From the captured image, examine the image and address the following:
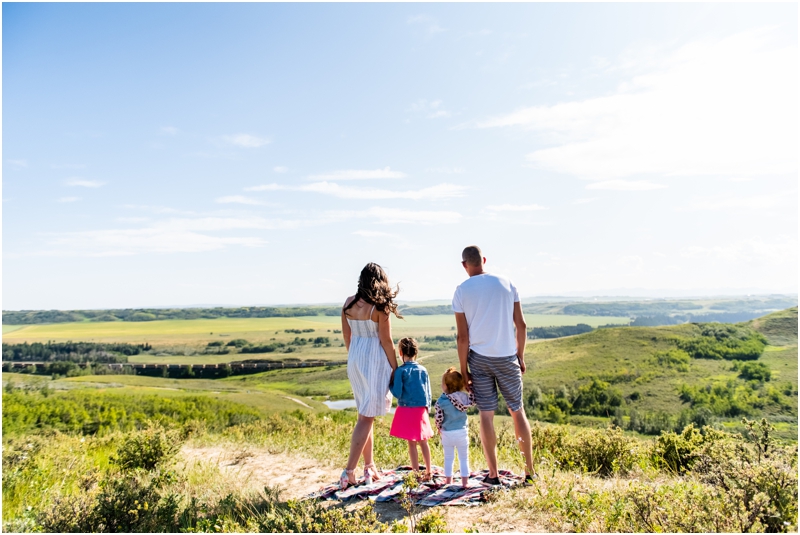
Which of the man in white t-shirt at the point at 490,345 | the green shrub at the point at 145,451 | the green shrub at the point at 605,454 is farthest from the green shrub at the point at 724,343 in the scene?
the green shrub at the point at 145,451

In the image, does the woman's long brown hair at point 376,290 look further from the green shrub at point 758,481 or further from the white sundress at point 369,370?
the green shrub at point 758,481

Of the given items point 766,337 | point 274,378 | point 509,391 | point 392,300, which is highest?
point 392,300

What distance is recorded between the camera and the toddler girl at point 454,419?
4.86m

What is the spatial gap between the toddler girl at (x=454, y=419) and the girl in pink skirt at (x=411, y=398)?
0.19 metres

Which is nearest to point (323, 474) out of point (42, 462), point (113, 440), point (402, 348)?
point (402, 348)

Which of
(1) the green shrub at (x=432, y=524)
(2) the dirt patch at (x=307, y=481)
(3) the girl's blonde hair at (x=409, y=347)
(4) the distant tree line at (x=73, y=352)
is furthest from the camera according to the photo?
(4) the distant tree line at (x=73, y=352)

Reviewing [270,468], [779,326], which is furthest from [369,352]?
[779,326]

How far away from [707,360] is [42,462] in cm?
5447

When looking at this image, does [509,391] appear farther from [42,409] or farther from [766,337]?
[766,337]

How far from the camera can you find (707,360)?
46219 mm

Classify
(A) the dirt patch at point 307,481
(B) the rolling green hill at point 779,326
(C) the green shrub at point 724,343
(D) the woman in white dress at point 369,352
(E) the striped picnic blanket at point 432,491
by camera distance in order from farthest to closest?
(B) the rolling green hill at point 779,326 → (C) the green shrub at point 724,343 → (D) the woman in white dress at point 369,352 → (E) the striped picnic blanket at point 432,491 → (A) the dirt patch at point 307,481

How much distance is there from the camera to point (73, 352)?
231 feet

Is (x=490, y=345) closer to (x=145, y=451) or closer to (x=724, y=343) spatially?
(x=145, y=451)

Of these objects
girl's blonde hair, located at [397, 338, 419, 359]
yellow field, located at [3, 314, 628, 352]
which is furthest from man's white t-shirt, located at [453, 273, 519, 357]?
yellow field, located at [3, 314, 628, 352]
